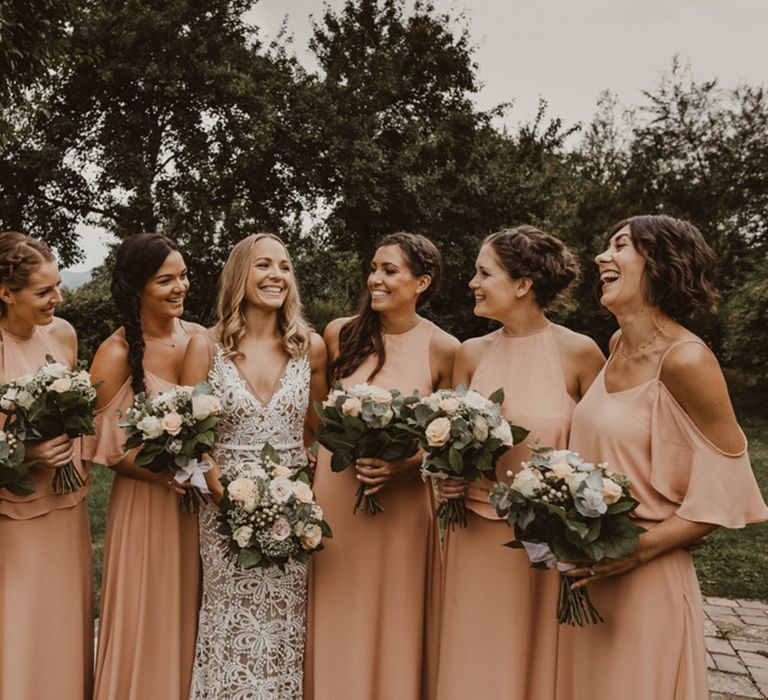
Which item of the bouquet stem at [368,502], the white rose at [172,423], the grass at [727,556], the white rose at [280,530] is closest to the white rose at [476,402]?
the bouquet stem at [368,502]

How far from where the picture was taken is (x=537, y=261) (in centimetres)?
409

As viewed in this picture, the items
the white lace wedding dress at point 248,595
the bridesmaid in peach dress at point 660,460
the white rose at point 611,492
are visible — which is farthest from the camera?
the white lace wedding dress at point 248,595

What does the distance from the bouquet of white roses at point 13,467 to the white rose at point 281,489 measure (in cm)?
131

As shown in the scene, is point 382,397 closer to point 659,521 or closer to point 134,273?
point 659,521

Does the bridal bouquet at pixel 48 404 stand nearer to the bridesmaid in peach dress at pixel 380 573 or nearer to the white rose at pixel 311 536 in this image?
the white rose at pixel 311 536

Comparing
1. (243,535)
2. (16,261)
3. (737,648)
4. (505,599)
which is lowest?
(737,648)

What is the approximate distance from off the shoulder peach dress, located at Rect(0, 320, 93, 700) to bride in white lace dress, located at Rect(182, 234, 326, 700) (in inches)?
28.1

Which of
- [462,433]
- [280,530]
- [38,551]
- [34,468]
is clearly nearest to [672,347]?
[462,433]

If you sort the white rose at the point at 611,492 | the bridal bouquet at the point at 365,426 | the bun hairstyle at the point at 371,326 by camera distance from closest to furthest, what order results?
the white rose at the point at 611,492, the bridal bouquet at the point at 365,426, the bun hairstyle at the point at 371,326

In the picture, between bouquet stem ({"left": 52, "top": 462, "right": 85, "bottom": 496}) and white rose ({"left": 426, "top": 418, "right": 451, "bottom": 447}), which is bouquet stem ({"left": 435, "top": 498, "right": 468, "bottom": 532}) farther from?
bouquet stem ({"left": 52, "top": 462, "right": 85, "bottom": 496})

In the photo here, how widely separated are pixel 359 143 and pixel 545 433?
16.0m

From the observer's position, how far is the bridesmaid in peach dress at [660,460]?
9.31ft

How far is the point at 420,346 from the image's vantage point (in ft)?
14.6

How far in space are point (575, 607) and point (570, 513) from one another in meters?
0.49
